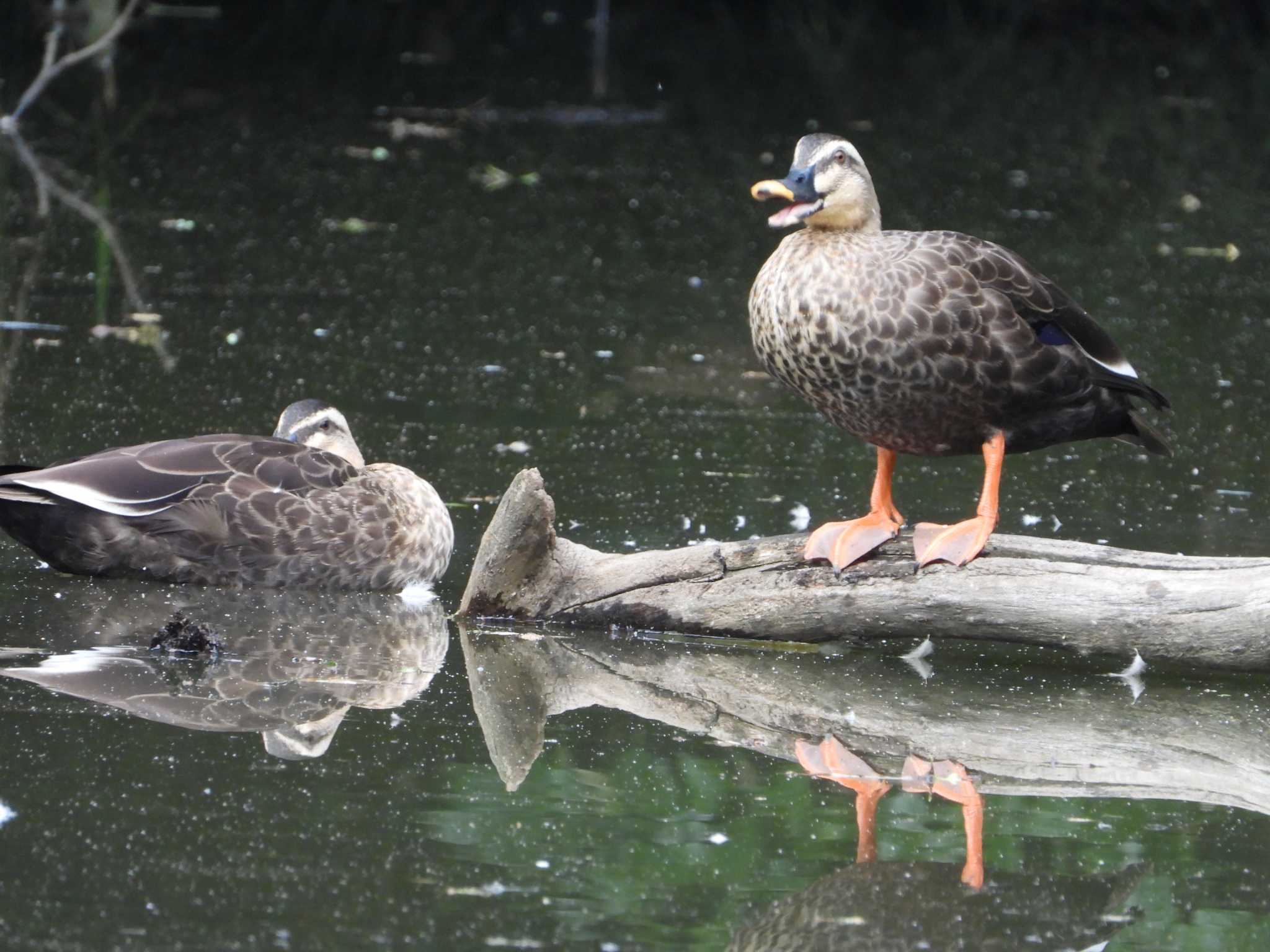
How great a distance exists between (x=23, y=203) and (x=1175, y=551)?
761 centimetres

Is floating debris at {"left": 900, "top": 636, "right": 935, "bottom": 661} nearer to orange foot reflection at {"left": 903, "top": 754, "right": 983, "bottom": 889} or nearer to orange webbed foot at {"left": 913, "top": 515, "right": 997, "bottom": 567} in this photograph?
orange webbed foot at {"left": 913, "top": 515, "right": 997, "bottom": 567}

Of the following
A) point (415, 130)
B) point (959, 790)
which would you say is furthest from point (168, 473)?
point (415, 130)

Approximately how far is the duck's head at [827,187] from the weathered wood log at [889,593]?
93 cm

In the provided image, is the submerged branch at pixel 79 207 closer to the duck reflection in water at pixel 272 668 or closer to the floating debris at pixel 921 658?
the duck reflection in water at pixel 272 668

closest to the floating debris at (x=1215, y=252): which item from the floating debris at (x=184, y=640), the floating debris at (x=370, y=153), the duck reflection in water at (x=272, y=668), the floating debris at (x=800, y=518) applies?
the floating debris at (x=370, y=153)

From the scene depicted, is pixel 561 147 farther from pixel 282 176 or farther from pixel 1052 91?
pixel 1052 91

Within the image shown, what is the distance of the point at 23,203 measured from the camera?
1155 cm

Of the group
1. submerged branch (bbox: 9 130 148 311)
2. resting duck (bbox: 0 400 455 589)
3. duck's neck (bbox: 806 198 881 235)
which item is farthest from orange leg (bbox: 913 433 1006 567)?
submerged branch (bbox: 9 130 148 311)

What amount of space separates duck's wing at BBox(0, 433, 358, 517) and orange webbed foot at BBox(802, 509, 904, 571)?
5.50ft

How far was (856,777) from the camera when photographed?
4520mm

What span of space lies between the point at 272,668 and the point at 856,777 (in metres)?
Answer: 1.63

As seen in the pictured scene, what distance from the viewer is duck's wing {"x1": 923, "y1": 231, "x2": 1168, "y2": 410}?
5.55 metres

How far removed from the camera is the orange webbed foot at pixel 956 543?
543 cm

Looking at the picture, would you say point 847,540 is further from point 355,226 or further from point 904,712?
point 355,226
